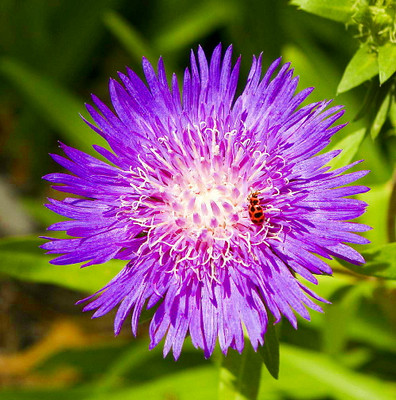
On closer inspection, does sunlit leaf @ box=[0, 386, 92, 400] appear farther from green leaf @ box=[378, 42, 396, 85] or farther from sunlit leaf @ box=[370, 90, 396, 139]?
green leaf @ box=[378, 42, 396, 85]

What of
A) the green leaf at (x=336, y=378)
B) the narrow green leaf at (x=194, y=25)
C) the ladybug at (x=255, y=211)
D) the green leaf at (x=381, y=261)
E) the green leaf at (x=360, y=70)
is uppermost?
the narrow green leaf at (x=194, y=25)

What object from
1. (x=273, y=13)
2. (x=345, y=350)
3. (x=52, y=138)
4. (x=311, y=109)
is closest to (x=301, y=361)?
(x=345, y=350)

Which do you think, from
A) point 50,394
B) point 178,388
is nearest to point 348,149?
point 178,388

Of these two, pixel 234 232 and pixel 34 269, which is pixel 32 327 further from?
pixel 234 232

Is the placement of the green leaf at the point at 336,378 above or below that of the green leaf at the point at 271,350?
below

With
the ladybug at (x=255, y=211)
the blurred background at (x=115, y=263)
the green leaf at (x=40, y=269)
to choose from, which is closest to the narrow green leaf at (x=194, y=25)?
the blurred background at (x=115, y=263)

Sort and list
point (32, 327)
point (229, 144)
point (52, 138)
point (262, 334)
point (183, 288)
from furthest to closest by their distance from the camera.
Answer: point (52, 138) < point (32, 327) < point (229, 144) < point (183, 288) < point (262, 334)

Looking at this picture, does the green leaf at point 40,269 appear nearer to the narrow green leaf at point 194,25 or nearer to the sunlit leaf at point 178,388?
the sunlit leaf at point 178,388
